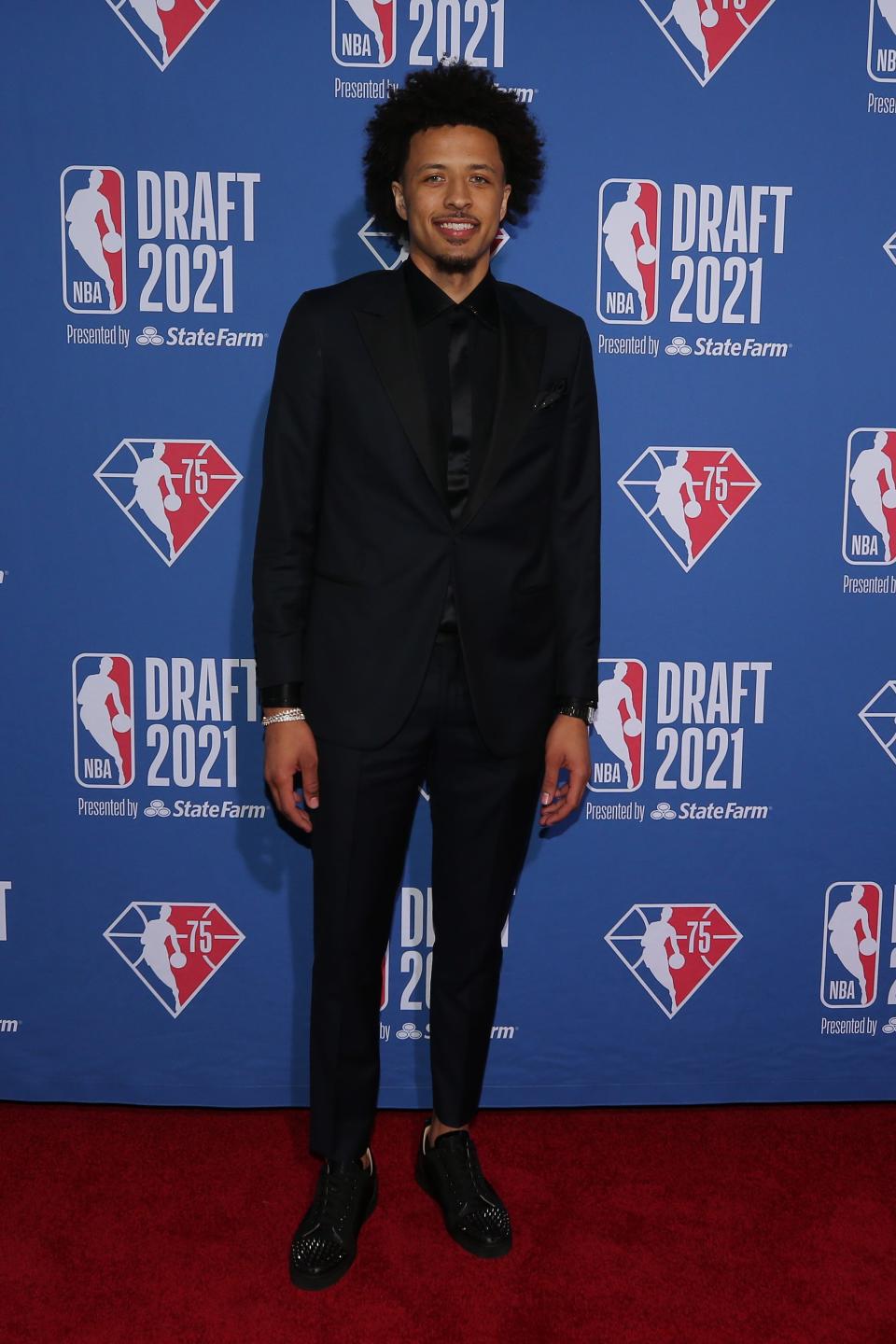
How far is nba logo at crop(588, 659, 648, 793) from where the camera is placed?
2604 millimetres

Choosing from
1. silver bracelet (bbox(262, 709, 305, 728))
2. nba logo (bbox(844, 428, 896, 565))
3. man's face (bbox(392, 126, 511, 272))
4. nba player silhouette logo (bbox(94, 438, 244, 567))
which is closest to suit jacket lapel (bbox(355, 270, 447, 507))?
man's face (bbox(392, 126, 511, 272))

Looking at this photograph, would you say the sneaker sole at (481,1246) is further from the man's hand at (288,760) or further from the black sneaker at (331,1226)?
the man's hand at (288,760)

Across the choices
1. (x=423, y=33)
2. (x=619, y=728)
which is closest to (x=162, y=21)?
(x=423, y=33)

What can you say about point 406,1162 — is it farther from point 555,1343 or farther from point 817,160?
point 817,160

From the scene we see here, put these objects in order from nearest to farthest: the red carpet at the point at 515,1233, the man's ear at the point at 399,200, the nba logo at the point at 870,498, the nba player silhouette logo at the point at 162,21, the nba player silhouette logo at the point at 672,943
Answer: the red carpet at the point at 515,1233 → the man's ear at the point at 399,200 → the nba player silhouette logo at the point at 162,21 → the nba logo at the point at 870,498 → the nba player silhouette logo at the point at 672,943

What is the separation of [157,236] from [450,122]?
0.72 m

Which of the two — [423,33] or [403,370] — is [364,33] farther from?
[403,370]

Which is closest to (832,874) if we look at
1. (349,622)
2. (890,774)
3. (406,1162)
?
(890,774)

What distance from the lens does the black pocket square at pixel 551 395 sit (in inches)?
81.7

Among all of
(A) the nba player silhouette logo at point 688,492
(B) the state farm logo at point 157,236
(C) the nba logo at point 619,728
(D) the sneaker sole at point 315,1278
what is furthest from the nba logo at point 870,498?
(D) the sneaker sole at point 315,1278

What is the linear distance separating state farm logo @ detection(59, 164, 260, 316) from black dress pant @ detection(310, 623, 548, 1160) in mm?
1002

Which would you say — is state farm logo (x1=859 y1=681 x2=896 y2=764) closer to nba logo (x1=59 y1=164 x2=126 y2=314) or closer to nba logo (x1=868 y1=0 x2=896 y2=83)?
nba logo (x1=868 y1=0 x2=896 y2=83)

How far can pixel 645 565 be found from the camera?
2.57m

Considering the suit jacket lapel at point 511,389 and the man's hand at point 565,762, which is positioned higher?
the suit jacket lapel at point 511,389
